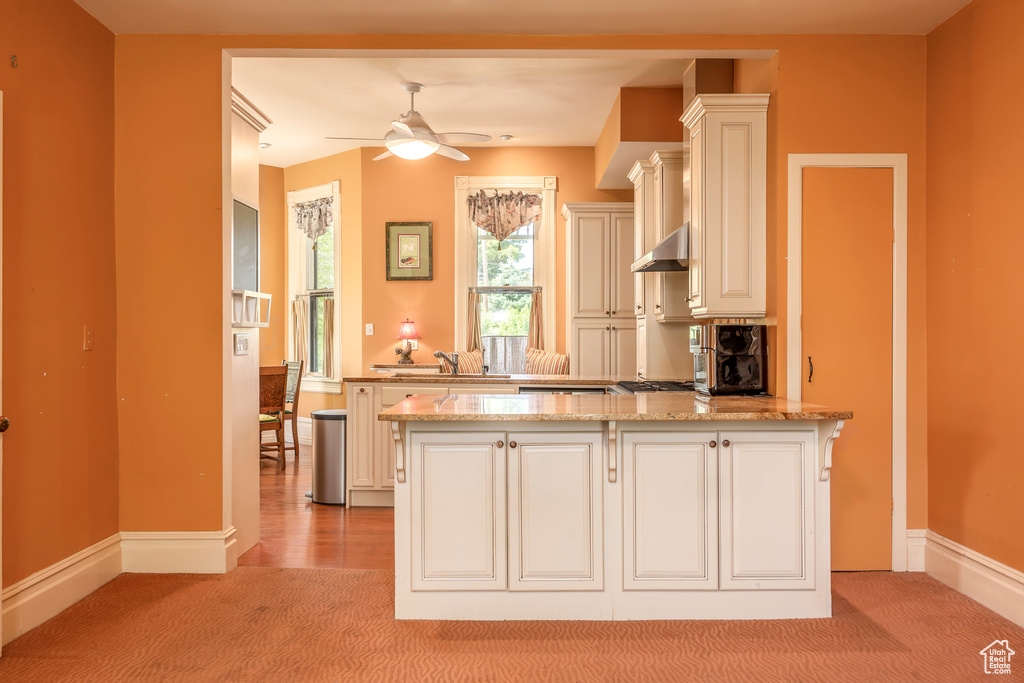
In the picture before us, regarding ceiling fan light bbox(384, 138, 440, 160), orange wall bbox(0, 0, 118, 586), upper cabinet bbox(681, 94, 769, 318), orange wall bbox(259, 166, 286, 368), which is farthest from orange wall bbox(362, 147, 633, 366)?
orange wall bbox(0, 0, 118, 586)

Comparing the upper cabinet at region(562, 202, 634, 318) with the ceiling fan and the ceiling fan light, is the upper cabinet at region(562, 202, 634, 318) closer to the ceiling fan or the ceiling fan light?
the ceiling fan

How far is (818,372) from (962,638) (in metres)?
1.31

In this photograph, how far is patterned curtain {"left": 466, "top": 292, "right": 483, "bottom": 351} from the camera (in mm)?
7152

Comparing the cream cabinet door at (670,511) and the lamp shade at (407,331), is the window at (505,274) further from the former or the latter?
the cream cabinet door at (670,511)

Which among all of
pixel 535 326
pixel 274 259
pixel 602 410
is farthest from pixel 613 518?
pixel 274 259

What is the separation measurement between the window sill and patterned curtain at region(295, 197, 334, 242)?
1.60 m

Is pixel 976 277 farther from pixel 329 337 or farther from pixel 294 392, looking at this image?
pixel 329 337

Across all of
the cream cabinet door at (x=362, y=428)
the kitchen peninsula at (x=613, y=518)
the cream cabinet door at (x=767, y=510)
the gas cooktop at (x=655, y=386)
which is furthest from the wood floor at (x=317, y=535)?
the cream cabinet door at (x=767, y=510)

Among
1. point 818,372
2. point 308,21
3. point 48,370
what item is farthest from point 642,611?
point 308,21

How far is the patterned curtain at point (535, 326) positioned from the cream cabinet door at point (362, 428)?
2714mm

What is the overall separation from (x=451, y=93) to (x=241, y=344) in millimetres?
2819

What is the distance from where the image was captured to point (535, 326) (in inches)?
283

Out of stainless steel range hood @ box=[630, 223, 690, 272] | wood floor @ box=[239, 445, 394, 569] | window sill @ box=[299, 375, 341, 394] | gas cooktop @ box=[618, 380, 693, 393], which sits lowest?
wood floor @ box=[239, 445, 394, 569]

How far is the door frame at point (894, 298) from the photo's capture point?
3.43 metres
